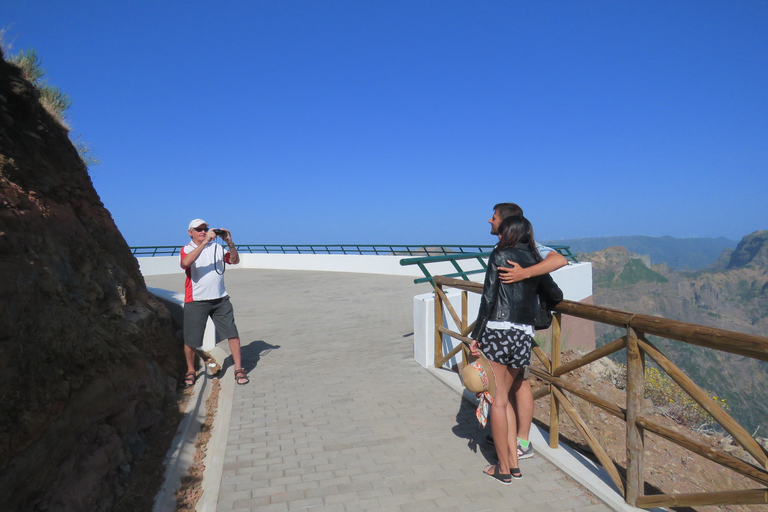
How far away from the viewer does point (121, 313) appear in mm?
4340

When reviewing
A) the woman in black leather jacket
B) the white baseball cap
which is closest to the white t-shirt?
the white baseball cap

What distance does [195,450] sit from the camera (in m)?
3.95

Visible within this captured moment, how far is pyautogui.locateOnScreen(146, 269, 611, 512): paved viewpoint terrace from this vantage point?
123 inches

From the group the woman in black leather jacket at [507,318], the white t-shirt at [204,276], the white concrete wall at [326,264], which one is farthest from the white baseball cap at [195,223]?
the white concrete wall at [326,264]

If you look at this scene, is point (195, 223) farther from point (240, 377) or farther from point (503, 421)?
point (503, 421)

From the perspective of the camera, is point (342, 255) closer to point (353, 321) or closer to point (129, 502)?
point (353, 321)

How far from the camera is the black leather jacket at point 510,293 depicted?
3080 mm

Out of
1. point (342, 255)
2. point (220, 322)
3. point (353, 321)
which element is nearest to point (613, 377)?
point (353, 321)

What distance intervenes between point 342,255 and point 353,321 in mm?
13572

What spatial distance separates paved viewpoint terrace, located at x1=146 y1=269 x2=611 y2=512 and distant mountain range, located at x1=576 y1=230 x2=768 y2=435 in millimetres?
64030

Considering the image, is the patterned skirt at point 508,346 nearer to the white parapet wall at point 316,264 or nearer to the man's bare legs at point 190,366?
the man's bare legs at point 190,366

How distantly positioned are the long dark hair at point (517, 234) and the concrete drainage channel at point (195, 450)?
243 cm

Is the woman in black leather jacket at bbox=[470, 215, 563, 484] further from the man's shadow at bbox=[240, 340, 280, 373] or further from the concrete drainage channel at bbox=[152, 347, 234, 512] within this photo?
the man's shadow at bbox=[240, 340, 280, 373]

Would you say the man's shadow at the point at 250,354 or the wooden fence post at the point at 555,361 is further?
the man's shadow at the point at 250,354
